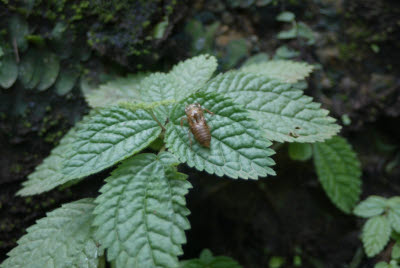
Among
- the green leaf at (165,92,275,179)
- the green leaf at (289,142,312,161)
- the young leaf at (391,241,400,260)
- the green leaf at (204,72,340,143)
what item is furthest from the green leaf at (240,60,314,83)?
the young leaf at (391,241,400,260)

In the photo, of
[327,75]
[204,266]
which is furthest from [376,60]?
[204,266]

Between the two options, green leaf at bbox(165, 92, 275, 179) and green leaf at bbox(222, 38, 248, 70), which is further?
green leaf at bbox(222, 38, 248, 70)

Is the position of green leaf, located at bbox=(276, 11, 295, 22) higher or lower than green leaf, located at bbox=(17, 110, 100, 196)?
higher

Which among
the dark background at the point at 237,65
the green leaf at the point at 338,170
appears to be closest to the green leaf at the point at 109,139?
the dark background at the point at 237,65

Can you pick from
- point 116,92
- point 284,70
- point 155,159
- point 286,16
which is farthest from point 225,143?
point 286,16

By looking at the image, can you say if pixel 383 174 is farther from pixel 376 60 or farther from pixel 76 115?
pixel 76 115

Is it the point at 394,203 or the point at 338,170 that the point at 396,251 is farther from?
the point at 338,170

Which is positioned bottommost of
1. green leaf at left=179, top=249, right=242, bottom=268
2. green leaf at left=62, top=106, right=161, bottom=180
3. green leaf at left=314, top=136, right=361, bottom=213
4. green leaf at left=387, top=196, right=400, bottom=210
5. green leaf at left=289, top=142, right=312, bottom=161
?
green leaf at left=387, top=196, right=400, bottom=210

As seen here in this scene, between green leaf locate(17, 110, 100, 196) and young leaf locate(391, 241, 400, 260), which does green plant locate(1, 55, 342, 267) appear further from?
young leaf locate(391, 241, 400, 260)
